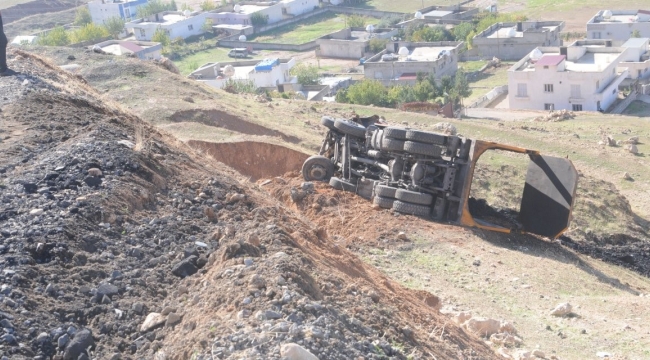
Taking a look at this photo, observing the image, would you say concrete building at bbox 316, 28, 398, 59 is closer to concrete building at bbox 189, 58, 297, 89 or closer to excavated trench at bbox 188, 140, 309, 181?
concrete building at bbox 189, 58, 297, 89

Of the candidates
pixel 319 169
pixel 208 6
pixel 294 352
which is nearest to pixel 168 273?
pixel 294 352

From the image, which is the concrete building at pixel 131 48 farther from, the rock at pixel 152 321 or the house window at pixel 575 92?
the rock at pixel 152 321

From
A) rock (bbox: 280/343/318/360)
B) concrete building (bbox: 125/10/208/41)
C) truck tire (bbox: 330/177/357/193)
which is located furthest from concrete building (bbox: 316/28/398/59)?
rock (bbox: 280/343/318/360)

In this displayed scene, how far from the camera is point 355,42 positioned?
65625mm

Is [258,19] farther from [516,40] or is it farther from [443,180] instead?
[443,180]

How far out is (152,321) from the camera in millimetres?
8203

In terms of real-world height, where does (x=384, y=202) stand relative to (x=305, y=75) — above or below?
above

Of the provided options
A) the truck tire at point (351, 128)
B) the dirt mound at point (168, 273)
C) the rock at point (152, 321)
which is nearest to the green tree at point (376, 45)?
the truck tire at point (351, 128)

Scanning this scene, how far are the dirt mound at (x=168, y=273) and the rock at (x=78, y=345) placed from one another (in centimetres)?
1

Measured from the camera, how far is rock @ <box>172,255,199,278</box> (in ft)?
29.9

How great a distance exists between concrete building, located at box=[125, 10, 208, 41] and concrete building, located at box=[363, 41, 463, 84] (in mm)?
22007

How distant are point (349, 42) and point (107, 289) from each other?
191 feet

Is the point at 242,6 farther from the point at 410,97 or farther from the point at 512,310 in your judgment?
the point at 512,310

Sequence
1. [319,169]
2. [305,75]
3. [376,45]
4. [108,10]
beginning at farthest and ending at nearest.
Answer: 1. [108,10]
2. [376,45]
3. [305,75]
4. [319,169]
